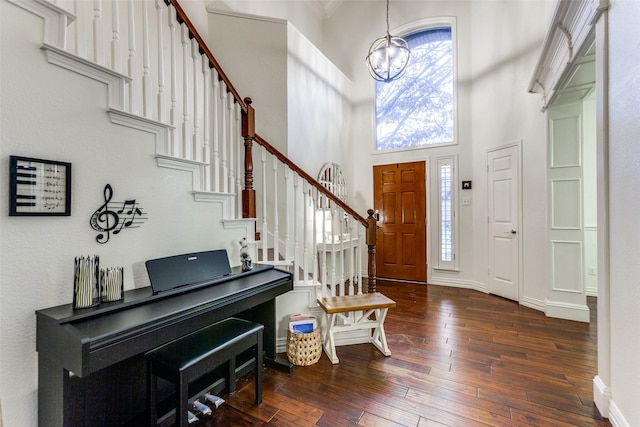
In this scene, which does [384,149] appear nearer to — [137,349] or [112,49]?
[112,49]

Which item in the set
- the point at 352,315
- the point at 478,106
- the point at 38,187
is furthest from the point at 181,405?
the point at 478,106

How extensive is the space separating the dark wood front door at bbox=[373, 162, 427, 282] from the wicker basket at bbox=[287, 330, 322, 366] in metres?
3.06

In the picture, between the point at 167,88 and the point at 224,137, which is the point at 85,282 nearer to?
the point at 224,137

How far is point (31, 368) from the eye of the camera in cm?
132

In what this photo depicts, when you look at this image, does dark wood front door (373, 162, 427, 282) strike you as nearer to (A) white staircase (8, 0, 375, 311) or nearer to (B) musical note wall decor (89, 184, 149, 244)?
(A) white staircase (8, 0, 375, 311)

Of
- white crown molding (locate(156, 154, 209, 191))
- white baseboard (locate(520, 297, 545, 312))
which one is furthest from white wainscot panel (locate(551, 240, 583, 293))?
white crown molding (locate(156, 154, 209, 191))

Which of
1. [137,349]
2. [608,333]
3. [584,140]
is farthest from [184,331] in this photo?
[584,140]

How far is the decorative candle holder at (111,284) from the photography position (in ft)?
4.86

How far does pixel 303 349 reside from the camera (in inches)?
91.3

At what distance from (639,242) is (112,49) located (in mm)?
2886

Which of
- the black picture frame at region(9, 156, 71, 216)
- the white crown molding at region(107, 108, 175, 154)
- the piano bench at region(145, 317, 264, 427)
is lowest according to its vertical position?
the piano bench at region(145, 317, 264, 427)

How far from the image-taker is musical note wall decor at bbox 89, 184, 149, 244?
5.09 ft

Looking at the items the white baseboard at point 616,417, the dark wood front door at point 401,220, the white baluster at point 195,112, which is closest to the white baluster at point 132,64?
the white baluster at point 195,112

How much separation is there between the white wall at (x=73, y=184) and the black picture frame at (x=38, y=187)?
3 cm
